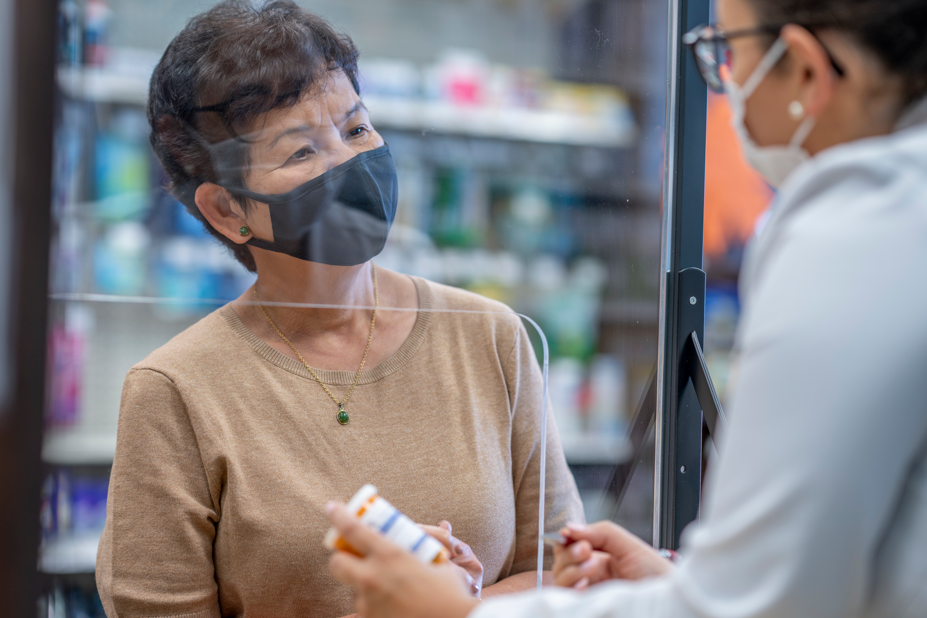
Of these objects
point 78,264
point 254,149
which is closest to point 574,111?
point 254,149

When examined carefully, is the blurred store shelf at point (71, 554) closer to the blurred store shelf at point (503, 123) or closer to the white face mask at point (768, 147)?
the blurred store shelf at point (503, 123)

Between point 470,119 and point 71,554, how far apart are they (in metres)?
0.88

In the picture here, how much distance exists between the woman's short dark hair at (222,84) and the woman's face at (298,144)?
0.01 m

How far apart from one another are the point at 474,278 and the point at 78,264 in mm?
573

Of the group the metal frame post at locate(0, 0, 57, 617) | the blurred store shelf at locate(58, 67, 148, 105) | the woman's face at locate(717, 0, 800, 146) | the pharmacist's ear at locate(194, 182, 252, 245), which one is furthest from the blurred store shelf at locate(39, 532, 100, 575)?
→ the woman's face at locate(717, 0, 800, 146)

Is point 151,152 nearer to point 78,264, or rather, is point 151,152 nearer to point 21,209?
point 78,264

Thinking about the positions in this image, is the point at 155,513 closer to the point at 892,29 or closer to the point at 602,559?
the point at 602,559

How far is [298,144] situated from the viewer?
3.37 feet

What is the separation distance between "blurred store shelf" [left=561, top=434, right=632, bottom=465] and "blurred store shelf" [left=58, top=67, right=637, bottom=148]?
51 centimetres

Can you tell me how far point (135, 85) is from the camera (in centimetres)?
100

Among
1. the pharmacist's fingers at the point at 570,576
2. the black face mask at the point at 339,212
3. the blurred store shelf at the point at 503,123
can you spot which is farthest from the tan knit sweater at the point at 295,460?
the pharmacist's fingers at the point at 570,576

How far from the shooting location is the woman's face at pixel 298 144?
1024mm

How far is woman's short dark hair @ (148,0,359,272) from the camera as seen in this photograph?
1.01 metres

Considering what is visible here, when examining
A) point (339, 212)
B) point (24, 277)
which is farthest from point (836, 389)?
point (339, 212)
